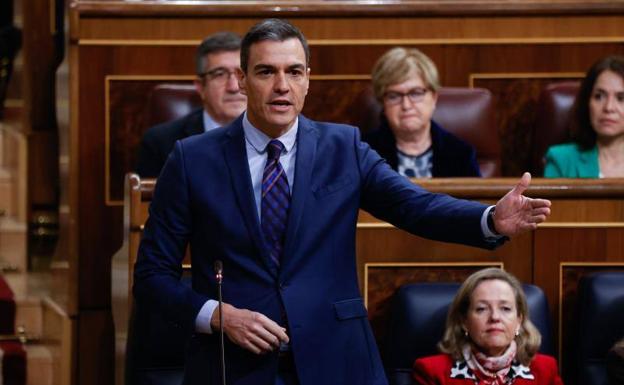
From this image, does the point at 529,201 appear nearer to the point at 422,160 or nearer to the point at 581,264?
the point at 581,264

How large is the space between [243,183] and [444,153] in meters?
1.12

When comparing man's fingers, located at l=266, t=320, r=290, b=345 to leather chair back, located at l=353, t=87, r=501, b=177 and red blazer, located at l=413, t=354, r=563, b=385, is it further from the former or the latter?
leather chair back, located at l=353, t=87, r=501, b=177

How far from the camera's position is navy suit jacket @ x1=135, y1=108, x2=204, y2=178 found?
2.34m

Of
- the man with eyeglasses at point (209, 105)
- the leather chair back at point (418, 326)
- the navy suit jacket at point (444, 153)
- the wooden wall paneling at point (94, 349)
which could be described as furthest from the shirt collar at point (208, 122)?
the leather chair back at point (418, 326)

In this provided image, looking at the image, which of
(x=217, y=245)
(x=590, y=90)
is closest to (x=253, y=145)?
(x=217, y=245)

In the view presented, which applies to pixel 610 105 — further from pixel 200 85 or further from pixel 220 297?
pixel 220 297

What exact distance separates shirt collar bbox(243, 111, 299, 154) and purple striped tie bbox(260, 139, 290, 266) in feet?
0.03

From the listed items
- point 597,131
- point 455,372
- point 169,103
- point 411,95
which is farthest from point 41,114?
point 455,372

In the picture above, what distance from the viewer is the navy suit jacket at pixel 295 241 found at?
132 centimetres

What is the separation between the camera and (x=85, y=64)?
2.57 metres

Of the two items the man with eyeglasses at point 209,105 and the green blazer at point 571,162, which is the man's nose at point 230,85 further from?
the green blazer at point 571,162

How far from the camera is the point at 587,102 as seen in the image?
8.16ft

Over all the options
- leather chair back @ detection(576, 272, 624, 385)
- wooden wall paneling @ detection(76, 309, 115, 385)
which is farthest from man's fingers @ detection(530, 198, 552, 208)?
wooden wall paneling @ detection(76, 309, 115, 385)

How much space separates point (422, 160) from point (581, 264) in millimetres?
476
